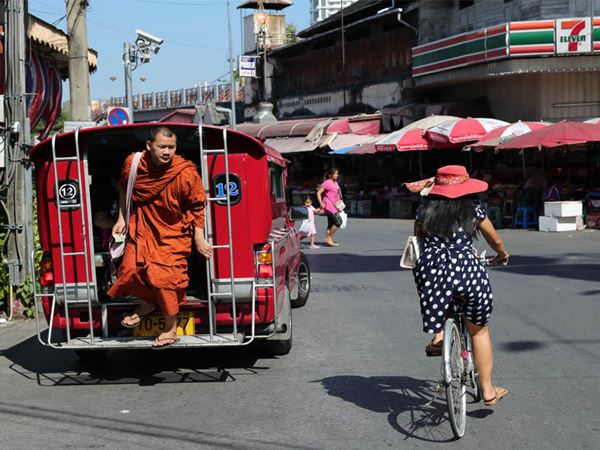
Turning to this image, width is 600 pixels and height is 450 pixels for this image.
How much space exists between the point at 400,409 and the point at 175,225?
2200 millimetres

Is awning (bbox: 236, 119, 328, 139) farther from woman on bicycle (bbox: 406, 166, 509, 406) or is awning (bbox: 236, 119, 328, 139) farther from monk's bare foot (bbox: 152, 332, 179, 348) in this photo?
woman on bicycle (bbox: 406, 166, 509, 406)

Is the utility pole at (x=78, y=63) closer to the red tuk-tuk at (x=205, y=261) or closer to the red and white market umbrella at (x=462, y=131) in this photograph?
the red tuk-tuk at (x=205, y=261)

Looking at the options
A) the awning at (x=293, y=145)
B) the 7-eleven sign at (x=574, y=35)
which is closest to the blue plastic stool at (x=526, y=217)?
the 7-eleven sign at (x=574, y=35)

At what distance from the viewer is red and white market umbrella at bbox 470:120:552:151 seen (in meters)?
22.3

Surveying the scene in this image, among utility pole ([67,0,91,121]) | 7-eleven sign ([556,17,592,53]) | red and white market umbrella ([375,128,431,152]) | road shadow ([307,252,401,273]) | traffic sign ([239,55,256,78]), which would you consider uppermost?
traffic sign ([239,55,256,78])

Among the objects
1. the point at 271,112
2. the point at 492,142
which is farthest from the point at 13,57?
the point at 271,112

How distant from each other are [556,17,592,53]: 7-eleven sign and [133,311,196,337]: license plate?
20722 millimetres

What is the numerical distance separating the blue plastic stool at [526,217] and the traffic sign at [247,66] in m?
25.9

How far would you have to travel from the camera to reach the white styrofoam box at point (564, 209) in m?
21.0

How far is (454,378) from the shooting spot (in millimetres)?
5438

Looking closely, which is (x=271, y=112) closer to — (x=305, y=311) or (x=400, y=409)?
(x=305, y=311)

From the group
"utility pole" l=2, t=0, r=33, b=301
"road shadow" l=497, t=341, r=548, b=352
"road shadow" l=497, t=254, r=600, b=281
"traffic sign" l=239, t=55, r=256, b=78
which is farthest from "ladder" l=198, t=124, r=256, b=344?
"traffic sign" l=239, t=55, r=256, b=78

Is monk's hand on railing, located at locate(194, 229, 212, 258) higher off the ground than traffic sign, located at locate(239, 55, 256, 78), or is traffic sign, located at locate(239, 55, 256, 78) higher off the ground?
traffic sign, located at locate(239, 55, 256, 78)

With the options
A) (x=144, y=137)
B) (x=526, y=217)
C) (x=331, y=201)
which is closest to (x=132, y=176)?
(x=144, y=137)
